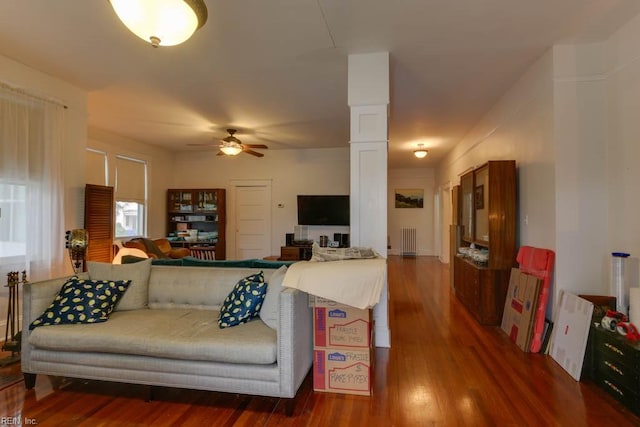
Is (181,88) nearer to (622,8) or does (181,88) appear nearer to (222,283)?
(222,283)

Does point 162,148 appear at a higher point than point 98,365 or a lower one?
higher

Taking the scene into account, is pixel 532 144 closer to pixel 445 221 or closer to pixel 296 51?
pixel 296 51

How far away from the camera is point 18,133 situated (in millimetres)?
3342

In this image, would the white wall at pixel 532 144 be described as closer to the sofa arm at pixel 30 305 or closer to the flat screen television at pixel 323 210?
the flat screen television at pixel 323 210

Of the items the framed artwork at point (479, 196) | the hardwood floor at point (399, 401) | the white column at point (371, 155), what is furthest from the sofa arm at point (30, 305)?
the framed artwork at point (479, 196)

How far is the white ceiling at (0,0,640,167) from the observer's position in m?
2.48

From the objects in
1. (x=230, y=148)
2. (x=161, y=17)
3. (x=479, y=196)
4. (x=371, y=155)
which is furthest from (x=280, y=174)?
(x=161, y=17)

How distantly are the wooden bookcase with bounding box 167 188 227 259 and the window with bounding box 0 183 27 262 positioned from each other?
402cm

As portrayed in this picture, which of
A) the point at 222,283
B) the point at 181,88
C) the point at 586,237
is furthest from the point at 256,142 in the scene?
the point at 586,237

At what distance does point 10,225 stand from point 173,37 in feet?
9.96

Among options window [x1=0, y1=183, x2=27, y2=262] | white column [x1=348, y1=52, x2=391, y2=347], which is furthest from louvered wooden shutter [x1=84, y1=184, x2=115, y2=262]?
white column [x1=348, y1=52, x2=391, y2=347]

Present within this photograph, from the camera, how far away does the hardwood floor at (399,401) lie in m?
1.98

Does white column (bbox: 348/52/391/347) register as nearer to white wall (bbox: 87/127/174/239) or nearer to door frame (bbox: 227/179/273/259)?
door frame (bbox: 227/179/273/259)

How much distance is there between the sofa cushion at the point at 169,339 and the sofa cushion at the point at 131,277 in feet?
0.82
